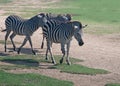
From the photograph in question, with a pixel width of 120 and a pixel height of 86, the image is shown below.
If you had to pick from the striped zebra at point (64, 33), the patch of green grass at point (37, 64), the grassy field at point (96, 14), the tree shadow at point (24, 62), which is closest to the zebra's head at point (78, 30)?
the striped zebra at point (64, 33)

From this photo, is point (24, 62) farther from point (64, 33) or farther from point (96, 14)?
point (96, 14)

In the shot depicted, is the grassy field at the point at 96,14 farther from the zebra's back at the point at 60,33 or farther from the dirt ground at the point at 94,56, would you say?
the zebra's back at the point at 60,33

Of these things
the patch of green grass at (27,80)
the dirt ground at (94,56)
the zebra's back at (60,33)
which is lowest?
the dirt ground at (94,56)

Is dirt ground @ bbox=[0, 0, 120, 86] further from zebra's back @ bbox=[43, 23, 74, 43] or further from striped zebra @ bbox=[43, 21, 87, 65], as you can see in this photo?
zebra's back @ bbox=[43, 23, 74, 43]

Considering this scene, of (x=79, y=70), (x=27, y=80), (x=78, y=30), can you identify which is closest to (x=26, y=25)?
(x=78, y=30)

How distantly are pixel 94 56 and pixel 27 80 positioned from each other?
7.21 metres

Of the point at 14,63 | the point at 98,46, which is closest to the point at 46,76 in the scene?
the point at 14,63

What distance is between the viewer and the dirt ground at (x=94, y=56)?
15.6 metres

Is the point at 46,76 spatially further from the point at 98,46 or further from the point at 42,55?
the point at 98,46

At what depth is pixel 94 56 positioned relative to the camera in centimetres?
2108

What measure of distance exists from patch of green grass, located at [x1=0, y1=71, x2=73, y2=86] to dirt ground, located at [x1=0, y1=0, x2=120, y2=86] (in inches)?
29.1

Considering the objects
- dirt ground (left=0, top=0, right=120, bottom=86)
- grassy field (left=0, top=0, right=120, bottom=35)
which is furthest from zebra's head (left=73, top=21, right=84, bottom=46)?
grassy field (left=0, top=0, right=120, bottom=35)

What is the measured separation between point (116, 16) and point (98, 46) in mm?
14363

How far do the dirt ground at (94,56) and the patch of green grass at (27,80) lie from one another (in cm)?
74
